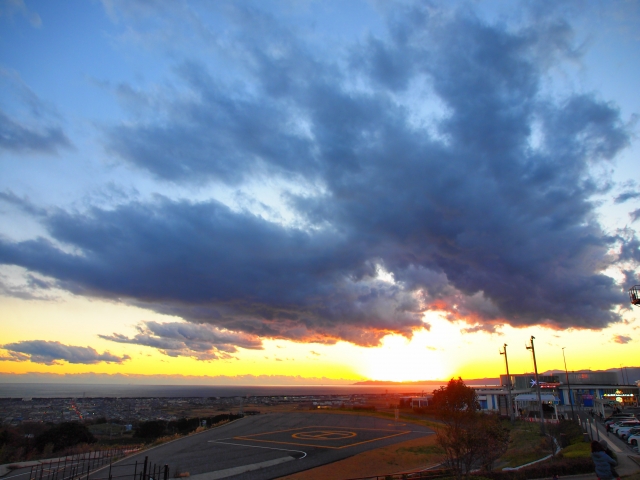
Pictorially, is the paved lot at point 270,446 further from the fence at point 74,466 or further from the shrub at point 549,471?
the shrub at point 549,471

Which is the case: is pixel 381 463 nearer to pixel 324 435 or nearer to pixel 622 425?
pixel 324 435

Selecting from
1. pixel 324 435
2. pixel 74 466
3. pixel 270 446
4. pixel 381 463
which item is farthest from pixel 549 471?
pixel 74 466

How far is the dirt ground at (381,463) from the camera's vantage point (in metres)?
31.6

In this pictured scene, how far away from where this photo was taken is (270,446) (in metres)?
45.7

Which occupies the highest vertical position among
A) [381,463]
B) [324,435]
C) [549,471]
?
[549,471]

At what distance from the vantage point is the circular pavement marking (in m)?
52.2

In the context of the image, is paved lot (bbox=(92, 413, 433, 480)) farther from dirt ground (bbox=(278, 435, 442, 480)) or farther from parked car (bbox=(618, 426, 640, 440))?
parked car (bbox=(618, 426, 640, 440))

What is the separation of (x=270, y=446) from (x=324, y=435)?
38.9 feet

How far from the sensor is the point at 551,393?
8006 cm

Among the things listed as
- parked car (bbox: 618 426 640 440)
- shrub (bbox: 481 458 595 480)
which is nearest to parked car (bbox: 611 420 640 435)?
parked car (bbox: 618 426 640 440)

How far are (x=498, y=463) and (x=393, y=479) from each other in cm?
1405

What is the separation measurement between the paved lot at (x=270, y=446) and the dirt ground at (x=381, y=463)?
185 centimetres

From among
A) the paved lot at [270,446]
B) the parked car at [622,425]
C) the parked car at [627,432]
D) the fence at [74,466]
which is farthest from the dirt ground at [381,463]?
the fence at [74,466]

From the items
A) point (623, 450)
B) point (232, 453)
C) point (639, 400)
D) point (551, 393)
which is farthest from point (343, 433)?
point (639, 400)
